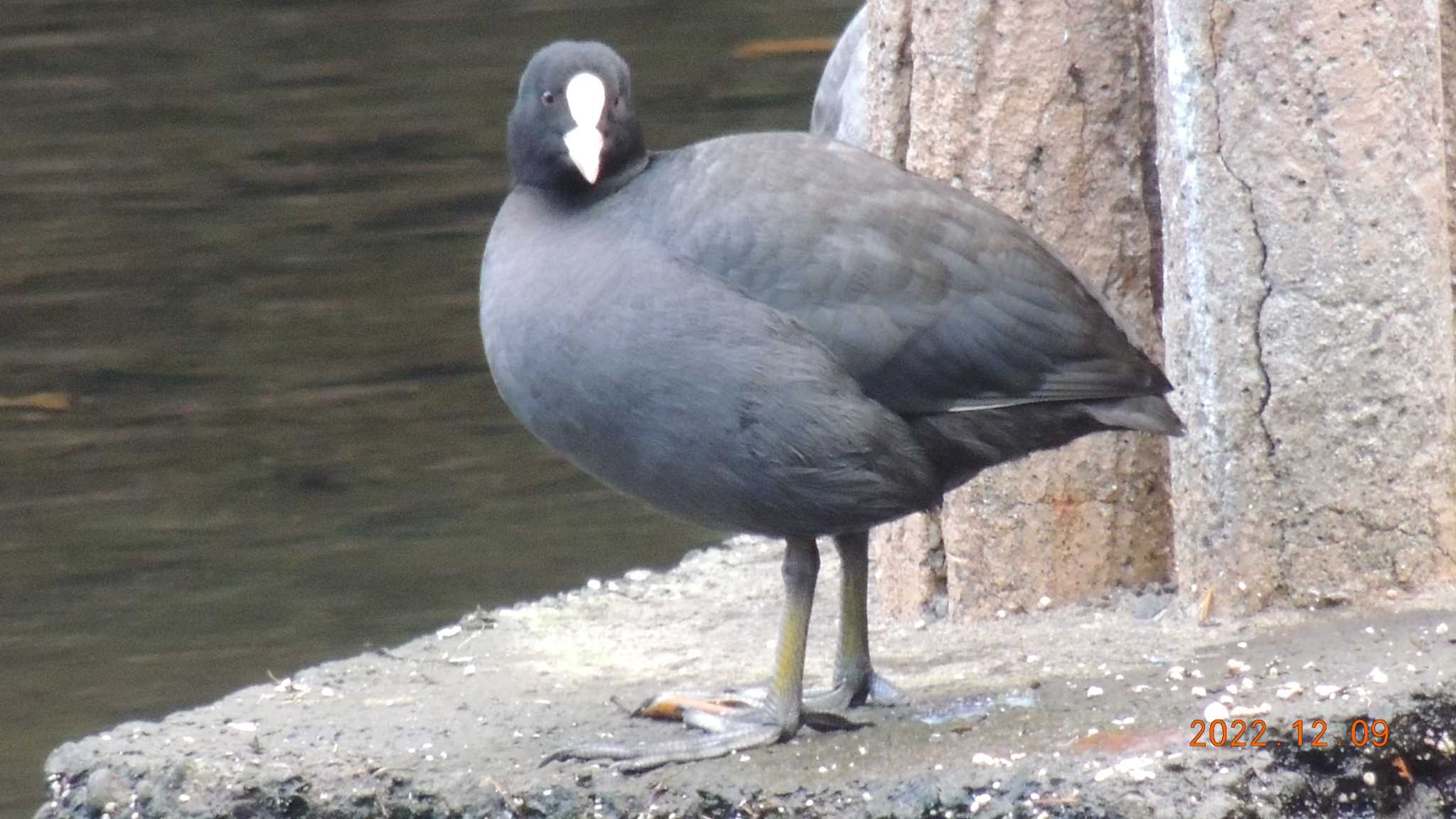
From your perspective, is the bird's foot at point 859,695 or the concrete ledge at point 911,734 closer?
the concrete ledge at point 911,734

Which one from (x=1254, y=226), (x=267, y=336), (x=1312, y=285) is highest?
(x=1254, y=226)

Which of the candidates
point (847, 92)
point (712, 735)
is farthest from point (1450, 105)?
A: point (712, 735)

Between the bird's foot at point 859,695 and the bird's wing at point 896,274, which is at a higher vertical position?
the bird's wing at point 896,274

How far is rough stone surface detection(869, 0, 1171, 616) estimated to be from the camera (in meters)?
4.95

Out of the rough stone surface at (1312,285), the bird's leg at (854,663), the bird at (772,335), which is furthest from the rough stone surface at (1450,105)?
the bird's leg at (854,663)

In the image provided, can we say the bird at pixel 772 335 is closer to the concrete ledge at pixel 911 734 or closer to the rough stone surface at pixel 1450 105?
the concrete ledge at pixel 911 734

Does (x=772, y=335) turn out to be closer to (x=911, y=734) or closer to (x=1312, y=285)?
(x=911, y=734)

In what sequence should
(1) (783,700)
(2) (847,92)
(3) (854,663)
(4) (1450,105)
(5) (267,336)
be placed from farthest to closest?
(5) (267,336), (2) (847,92), (4) (1450,105), (3) (854,663), (1) (783,700)

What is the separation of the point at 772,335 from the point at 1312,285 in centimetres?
117

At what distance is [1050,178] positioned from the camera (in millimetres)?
5000

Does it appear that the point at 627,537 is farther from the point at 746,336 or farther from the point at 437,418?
the point at 746,336

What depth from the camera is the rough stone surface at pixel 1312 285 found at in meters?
4.52

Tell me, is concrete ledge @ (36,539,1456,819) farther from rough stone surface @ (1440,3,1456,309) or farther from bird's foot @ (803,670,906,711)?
rough stone surface @ (1440,3,1456,309)

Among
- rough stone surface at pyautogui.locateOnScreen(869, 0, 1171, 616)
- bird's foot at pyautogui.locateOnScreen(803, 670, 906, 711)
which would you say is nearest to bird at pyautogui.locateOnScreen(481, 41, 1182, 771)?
bird's foot at pyautogui.locateOnScreen(803, 670, 906, 711)
